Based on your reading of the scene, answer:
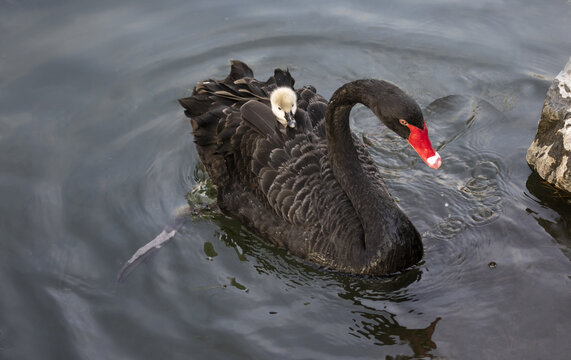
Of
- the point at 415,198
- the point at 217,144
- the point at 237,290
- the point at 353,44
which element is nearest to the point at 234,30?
the point at 353,44

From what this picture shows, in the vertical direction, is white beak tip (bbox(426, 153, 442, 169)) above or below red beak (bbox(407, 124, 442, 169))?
below

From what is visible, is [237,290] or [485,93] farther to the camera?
[485,93]

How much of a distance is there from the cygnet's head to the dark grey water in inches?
42.9

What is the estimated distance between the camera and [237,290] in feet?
16.8

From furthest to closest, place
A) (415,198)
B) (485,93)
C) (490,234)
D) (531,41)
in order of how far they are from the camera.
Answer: (531,41) → (485,93) → (415,198) → (490,234)

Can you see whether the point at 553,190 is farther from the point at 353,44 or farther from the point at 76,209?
the point at 76,209

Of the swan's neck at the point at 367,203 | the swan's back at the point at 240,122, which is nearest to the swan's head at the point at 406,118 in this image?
the swan's neck at the point at 367,203

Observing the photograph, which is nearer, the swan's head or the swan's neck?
the swan's head

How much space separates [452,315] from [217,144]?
2381 mm

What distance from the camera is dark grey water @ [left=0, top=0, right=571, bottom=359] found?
4.75 metres

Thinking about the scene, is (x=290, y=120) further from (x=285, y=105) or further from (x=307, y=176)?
(x=307, y=176)

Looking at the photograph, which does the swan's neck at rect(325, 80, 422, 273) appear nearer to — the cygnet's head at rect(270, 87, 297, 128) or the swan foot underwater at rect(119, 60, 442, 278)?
the swan foot underwater at rect(119, 60, 442, 278)

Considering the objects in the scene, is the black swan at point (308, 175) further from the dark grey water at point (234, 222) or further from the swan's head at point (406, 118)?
the dark grey water at point (234, 222)

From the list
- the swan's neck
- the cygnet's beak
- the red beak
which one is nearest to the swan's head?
the red beak
